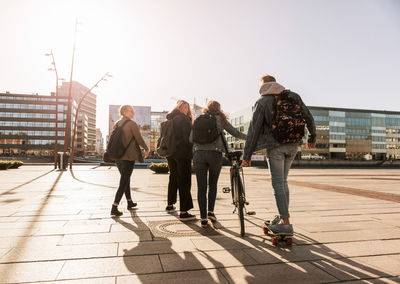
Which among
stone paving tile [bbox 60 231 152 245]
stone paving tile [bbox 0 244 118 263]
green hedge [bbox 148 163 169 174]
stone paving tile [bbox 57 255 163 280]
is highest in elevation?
stone paving tile [bbox 57 255 163 280]

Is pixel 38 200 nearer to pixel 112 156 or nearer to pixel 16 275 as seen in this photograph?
pixel 112 156

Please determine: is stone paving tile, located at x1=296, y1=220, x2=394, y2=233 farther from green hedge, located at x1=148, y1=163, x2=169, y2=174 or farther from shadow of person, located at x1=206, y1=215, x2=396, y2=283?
green hedge, located at x1=148, y1=163, x2=169, y2=174

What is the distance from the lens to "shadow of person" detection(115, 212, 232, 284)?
2354 mm

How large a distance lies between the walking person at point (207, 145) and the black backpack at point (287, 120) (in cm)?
79

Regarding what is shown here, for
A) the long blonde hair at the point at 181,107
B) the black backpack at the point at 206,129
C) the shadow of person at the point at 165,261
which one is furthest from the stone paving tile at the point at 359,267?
the long blonde hair at the point at 181,107

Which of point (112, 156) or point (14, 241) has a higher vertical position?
point (112, 156)

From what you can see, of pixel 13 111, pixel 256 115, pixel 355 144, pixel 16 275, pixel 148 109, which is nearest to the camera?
pixel 16 275

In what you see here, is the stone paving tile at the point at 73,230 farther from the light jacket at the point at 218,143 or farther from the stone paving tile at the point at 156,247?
the light jacket at the point at 218,143

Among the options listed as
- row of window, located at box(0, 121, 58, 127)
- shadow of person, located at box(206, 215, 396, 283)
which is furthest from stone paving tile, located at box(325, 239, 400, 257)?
row of window, located at box(0, 121, 58, 127)

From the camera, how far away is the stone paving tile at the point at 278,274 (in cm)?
233

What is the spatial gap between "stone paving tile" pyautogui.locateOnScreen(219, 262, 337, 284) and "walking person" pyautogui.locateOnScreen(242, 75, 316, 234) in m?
0.73

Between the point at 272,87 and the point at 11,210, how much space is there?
192 inches

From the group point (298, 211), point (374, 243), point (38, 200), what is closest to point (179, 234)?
point (374, 243)

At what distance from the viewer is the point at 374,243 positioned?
336 centimetres
